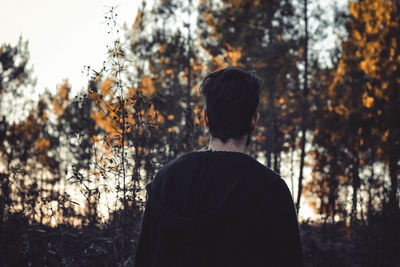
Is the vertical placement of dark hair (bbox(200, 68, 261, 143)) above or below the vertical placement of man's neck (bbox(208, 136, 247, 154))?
above

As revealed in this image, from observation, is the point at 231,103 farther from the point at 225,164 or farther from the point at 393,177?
the point at 393,177

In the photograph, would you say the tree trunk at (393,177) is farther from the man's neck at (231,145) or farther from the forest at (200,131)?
the man's neck at (231,145)

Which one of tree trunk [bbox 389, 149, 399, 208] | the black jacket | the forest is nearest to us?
the black jacket

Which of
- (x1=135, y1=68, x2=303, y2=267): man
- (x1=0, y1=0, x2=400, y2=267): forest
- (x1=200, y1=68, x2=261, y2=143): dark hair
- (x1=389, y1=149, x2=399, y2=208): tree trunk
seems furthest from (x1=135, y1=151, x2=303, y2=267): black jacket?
(x1=389, y1=149, x2=399, y2=208): tree trunk

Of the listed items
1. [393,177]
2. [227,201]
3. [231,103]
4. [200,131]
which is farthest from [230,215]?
[393,177]

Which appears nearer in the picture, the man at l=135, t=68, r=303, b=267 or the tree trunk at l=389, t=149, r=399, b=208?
the man at l=135, t=68, r=303, b=267

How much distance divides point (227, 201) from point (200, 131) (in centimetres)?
538

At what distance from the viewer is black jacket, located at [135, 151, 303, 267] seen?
5.16 feet

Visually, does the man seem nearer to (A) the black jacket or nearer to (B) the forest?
(A) the black jacket

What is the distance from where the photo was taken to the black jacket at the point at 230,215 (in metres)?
1.57

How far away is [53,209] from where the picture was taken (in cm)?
618

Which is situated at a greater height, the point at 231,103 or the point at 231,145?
the point at 231,103

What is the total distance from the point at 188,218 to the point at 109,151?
412 centimetres

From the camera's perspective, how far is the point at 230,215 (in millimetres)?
1555
